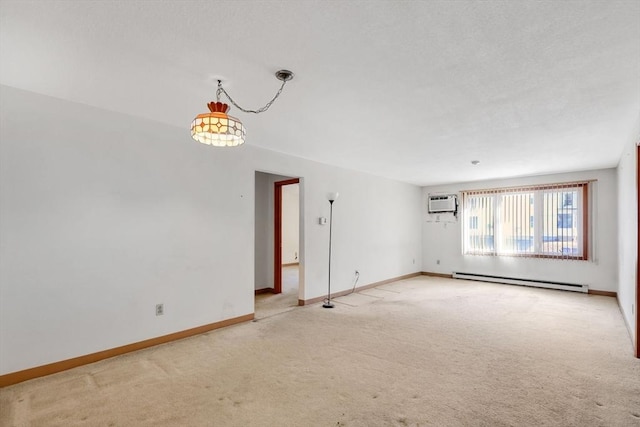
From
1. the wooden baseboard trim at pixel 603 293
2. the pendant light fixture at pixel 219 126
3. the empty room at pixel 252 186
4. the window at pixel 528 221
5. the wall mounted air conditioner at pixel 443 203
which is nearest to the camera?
the empty room at pixel 252 186

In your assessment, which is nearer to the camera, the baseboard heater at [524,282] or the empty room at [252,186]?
the empty room at [252,186]

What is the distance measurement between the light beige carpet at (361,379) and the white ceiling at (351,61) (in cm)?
232

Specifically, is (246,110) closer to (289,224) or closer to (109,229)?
(109,229)

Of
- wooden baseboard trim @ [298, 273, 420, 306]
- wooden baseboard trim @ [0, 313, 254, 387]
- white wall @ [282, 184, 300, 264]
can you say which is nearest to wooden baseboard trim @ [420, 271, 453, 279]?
wooden baseboard trim @ [298, 273, 420, 306]

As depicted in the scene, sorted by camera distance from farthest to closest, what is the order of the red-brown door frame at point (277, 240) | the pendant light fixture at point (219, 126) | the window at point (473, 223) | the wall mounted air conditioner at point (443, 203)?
1. the wall mounted air conditioner at point (443, 203)
2. the window at point (473, 223)
3. the red-brown door frame at point (277, 240)
4. the pendant light fixture at point (219, 126)

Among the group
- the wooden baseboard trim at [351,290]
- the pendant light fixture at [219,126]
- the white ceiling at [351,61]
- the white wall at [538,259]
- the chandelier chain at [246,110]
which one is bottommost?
the wooden baseboard trim at [351,290]

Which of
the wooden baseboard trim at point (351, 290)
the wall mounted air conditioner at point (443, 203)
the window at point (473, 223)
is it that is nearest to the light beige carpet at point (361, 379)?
the wooden baseboard trim at point (351, 290)

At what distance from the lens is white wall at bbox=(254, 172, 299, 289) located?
601 cm

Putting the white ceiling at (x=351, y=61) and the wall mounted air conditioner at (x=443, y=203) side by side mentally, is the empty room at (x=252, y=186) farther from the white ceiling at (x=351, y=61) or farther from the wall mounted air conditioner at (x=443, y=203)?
the wall mounted air conditioner at (x=443, y=203)

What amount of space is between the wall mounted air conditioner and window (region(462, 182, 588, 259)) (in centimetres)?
23

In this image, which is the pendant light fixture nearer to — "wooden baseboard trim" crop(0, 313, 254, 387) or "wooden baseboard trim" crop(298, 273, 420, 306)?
"wooden baseboard trim" crop(0, 313, 254, 387)

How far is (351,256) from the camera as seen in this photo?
5.91 meters

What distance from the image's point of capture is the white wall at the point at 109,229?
2551 mm

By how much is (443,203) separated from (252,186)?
527 cm
